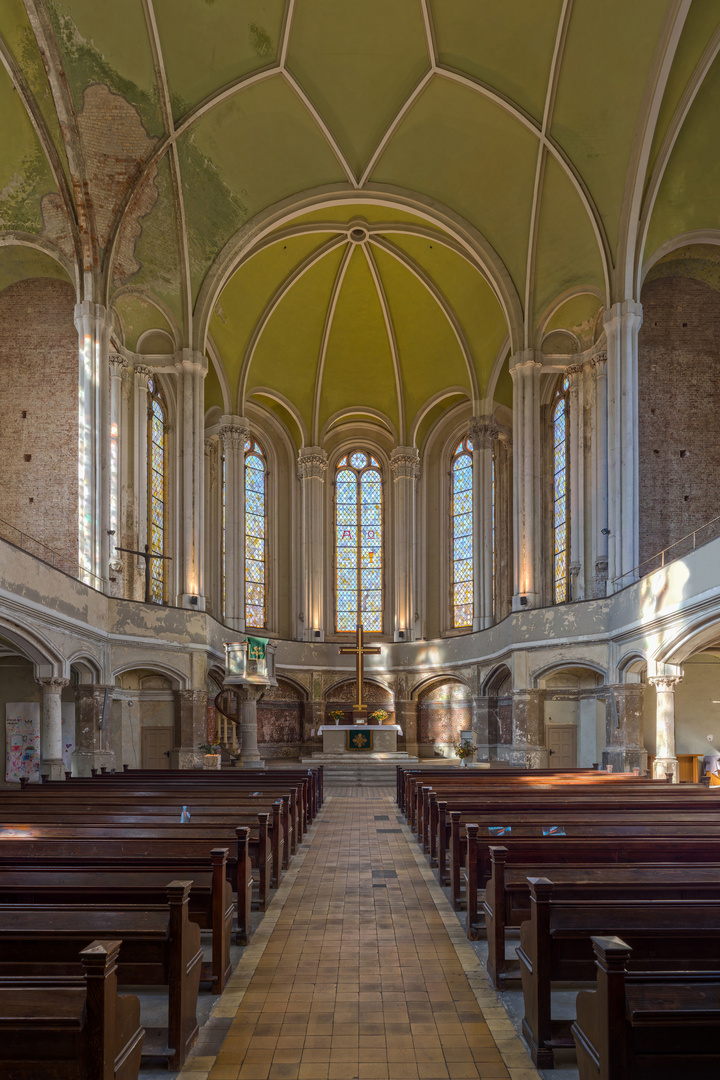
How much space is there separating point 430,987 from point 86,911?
263 cm

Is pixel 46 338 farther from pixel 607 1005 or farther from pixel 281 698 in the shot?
pixel 607 1005

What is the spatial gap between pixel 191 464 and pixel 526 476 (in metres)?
9.32

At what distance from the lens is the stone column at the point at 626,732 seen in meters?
19.0

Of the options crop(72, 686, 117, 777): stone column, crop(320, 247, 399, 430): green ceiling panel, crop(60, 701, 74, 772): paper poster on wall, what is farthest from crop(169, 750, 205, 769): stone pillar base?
crop(320, 247, 399, 430): green ceiling panel

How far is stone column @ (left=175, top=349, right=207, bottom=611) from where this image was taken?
23.8m

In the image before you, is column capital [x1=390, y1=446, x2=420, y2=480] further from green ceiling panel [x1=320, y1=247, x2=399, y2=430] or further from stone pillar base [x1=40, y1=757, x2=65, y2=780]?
stone pillar base [x1=40, y1=757, x2=65, y2=780]

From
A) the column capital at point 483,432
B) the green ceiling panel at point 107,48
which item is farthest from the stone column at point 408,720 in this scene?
the green ceiling panel at point 107,48

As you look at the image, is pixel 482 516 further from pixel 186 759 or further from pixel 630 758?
pixel 186 759

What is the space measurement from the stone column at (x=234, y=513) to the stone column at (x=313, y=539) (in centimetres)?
310

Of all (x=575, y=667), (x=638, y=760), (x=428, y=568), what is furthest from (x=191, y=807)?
(x=428, y=568)

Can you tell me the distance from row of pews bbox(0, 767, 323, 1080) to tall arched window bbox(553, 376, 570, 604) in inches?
627

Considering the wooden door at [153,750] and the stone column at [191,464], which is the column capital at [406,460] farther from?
the wooden door at [153,750]

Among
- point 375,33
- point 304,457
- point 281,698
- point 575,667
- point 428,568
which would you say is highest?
point 375,33

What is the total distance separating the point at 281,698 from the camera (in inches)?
1204
